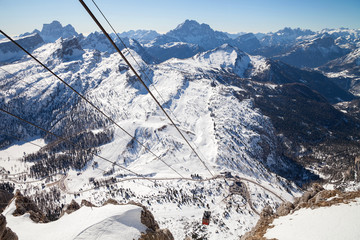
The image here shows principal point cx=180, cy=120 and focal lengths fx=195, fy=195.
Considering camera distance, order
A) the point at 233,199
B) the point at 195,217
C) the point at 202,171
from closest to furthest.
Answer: the point at 195,217 < the point at 233,199 < the point at 202,171

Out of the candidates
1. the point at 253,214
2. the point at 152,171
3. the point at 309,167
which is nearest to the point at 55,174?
the point at 152,171

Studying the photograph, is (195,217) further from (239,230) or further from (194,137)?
(194,137)

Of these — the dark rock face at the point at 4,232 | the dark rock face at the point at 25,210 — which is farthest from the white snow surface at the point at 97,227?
the dark rock face at the point at 25,210

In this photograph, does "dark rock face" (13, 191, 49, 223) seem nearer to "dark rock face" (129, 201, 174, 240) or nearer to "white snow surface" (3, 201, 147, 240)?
"white snow surface" (3, 201, 147, 240)

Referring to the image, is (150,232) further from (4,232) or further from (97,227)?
(4,232)

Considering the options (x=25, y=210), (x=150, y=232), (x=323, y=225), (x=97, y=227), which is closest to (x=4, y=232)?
(x=97, y=227)

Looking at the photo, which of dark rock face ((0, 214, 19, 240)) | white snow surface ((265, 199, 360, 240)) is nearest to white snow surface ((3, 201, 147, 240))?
dark rock face ((0, 214, 19, 240))
